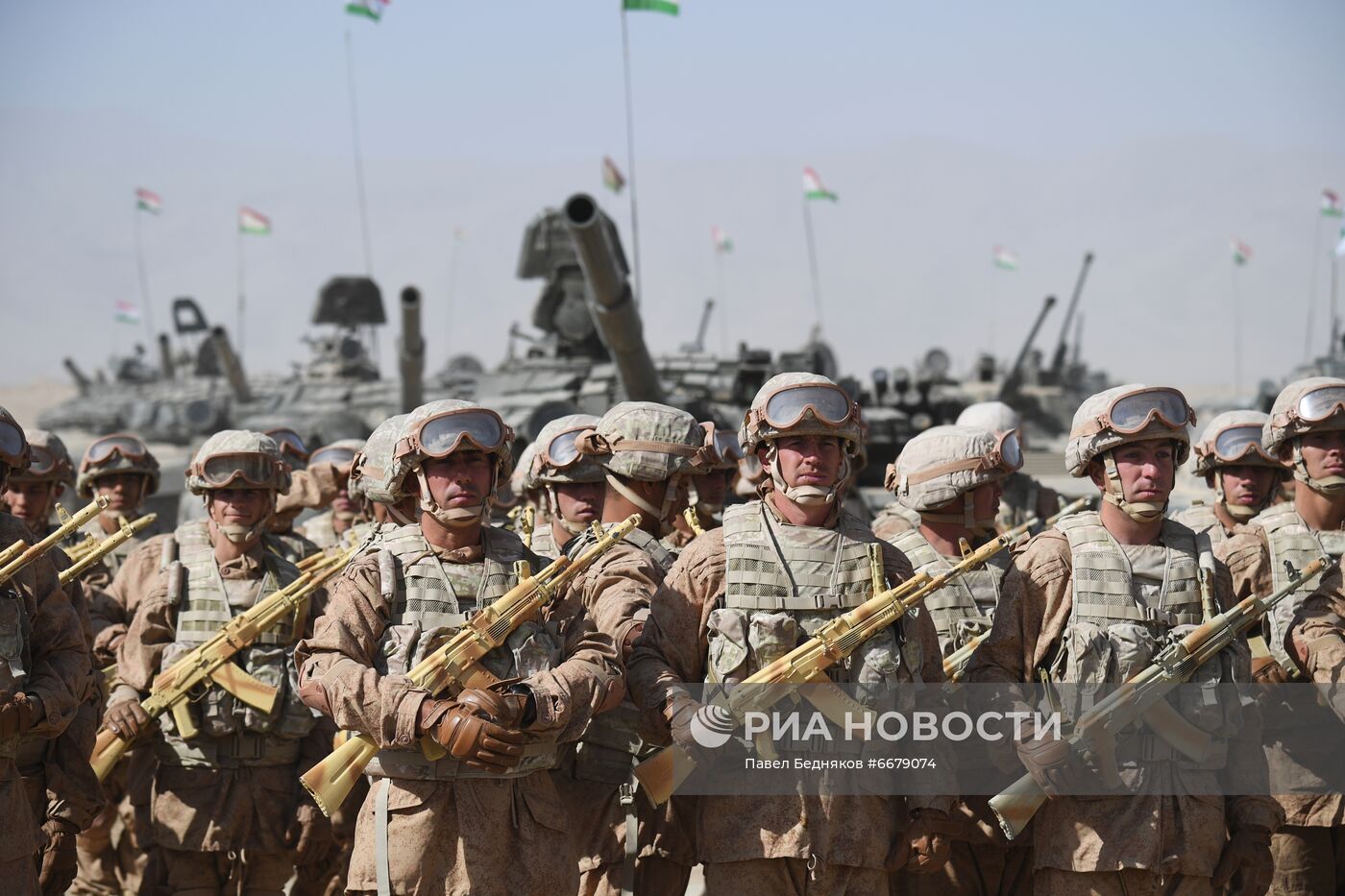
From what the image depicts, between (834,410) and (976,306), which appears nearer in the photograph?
(834,410)

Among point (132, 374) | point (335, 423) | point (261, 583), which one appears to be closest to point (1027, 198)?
point (132, 374)

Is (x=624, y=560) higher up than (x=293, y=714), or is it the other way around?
(x=624, y=560)

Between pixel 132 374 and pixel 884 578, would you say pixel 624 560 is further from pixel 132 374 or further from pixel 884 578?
pixel 132 374

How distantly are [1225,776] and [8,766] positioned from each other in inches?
165

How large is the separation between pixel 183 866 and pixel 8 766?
1718 mm

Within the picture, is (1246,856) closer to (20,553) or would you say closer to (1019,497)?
(20,553)

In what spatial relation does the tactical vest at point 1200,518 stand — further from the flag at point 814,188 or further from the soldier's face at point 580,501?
the flag at point 814,188

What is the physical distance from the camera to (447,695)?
528 centimetres

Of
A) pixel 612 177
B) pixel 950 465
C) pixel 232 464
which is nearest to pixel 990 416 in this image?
pixel 950 465

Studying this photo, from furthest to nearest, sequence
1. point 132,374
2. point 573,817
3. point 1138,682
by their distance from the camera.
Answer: point 132,374 < point 573,817 < point 1138,682

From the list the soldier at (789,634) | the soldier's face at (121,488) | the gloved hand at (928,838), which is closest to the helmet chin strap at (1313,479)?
the soldier at (789,634)

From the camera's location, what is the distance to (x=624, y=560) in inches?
249

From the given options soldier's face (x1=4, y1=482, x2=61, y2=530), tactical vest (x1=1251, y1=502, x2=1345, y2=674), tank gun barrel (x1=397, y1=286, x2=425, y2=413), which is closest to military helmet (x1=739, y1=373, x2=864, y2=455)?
tactical vest (x1=1251, y1=502, x2=1345, y2=674)

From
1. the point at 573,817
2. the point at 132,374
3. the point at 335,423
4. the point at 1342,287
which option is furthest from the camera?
the point at 1342,287
